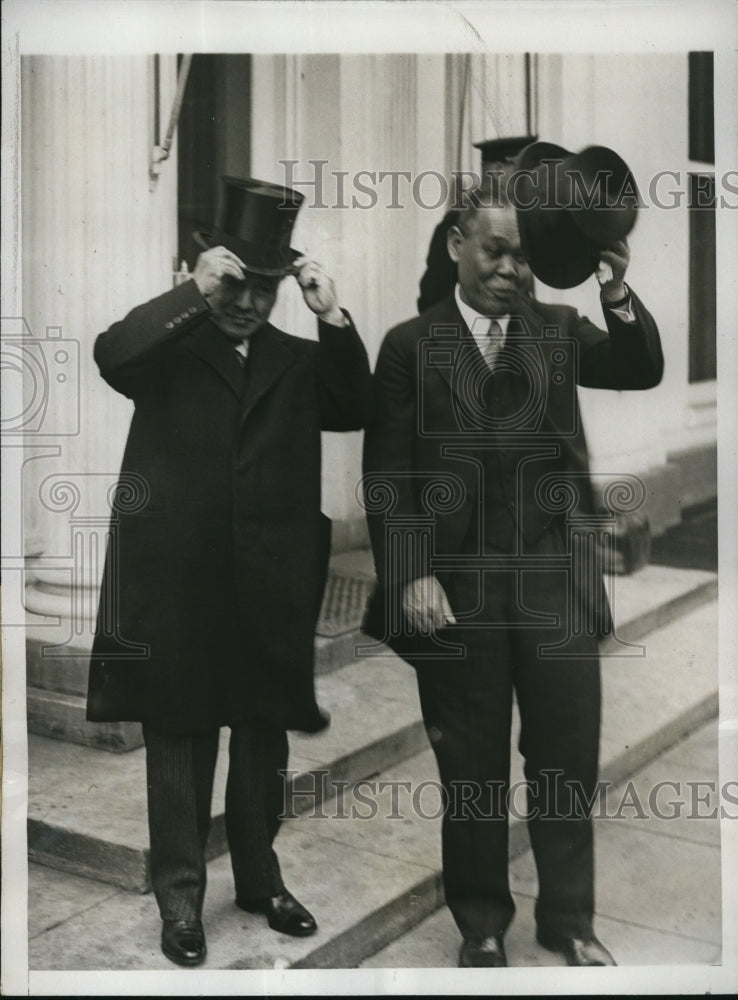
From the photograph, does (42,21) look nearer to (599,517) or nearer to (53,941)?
(599,517)

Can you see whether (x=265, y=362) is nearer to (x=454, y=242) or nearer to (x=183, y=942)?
(x=454, y=242)

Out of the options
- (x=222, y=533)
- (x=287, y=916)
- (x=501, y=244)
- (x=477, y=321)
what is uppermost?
(x=501, y=244)

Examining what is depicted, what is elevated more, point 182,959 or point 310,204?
point 310,204

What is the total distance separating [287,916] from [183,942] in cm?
32

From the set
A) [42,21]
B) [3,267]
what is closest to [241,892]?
[3,267]

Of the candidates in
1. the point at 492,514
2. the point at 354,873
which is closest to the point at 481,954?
the point at 354,873

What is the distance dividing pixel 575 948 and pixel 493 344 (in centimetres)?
190

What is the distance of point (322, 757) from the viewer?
416cm

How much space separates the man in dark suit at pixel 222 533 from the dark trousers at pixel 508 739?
0.47 m

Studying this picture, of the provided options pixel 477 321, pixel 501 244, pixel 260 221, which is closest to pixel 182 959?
pixel 477 321

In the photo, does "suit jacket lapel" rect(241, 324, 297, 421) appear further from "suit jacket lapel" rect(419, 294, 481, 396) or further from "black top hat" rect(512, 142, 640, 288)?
"black top hat" rect(512, 142, 640, 288)

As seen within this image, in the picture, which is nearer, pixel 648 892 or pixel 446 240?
pixel 446 240

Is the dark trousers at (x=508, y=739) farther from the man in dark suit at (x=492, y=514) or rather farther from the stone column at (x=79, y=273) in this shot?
the stone column at (x=79, y=273)

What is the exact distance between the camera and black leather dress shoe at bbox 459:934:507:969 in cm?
414
